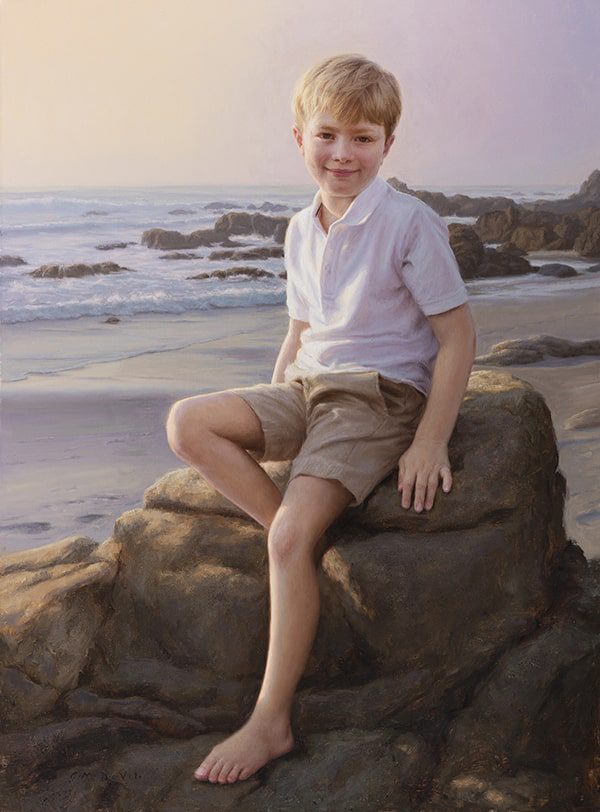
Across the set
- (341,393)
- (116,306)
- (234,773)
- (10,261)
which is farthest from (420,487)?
(10,261)

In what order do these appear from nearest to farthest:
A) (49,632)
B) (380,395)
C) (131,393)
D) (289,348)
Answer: (380,395) < (49,632) < (289,348) < (131,393)

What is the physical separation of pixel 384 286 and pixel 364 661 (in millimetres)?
887

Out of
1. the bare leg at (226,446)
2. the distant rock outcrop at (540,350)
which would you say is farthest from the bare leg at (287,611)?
the distant rock outcrop at (540,350)

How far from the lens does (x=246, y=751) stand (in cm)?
219

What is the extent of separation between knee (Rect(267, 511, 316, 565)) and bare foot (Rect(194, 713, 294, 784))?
38 centimetres

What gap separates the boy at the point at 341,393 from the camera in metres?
2.22

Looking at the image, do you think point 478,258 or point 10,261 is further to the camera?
point 10,261

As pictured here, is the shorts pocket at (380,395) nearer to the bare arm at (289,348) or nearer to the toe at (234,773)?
the bare arm at (289,348)

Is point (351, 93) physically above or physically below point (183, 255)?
above

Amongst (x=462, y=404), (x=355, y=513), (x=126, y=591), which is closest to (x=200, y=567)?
(x=126, y=591)

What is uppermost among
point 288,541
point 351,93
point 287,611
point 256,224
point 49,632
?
point 351,93

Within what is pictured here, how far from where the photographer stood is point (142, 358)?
2.82 metres

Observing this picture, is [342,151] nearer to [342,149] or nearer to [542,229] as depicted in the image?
[342,149]

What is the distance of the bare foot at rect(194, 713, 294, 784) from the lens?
7.13 feet
